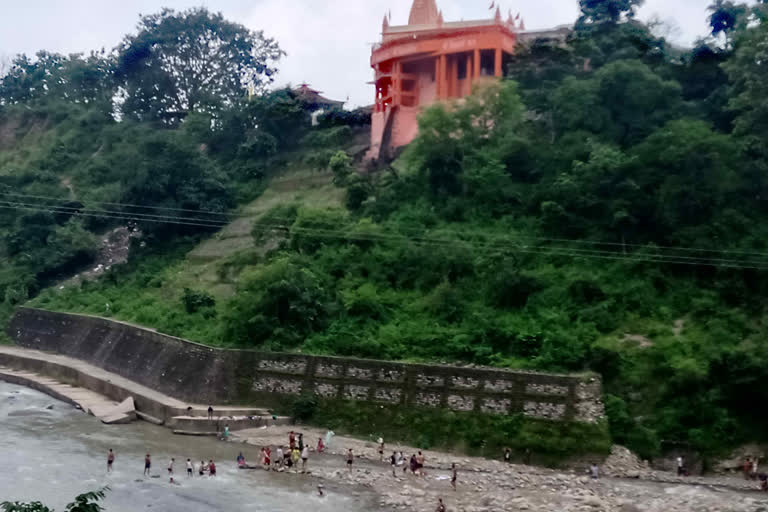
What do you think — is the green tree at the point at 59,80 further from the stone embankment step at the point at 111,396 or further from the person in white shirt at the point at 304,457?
the person in white shirt at the point at 304,457

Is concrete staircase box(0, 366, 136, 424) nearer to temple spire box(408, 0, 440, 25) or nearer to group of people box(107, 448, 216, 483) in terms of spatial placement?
group of people box(107, 448, 216, 483)

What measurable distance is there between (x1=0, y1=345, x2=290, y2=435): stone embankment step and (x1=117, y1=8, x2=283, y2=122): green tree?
20.2 meters

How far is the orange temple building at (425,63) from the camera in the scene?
1473 inches

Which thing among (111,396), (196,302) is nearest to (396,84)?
(196,302)

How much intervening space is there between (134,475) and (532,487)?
1028 centimetres

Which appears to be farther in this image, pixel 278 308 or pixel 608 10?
pixel 608 10

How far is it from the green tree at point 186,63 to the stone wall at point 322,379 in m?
21.5

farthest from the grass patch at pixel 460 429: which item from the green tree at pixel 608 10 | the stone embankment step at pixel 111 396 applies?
the green tree at pixel 608 10

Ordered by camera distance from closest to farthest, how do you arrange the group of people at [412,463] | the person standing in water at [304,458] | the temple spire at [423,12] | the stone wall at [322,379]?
1. the group of people at [412,463]
2. the person standing in water at [304,458]
3. the stone wall at [322,379]
4. the temple spire at [423,12]

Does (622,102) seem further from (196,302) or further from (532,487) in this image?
(196,302)

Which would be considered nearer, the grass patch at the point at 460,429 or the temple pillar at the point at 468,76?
the grass patch at the point at 460,429

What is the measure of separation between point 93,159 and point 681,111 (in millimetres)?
33350

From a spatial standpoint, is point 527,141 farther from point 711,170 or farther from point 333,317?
point 333,317

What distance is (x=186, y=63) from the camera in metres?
52.2
